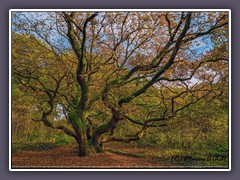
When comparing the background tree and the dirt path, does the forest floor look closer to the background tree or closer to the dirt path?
the dirt path

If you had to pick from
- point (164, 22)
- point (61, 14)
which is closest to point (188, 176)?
point (164, 22)

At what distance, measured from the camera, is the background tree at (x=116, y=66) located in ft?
17.1

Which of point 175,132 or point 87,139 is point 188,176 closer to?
point 175,132

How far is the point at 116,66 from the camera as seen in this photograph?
17.8 feet

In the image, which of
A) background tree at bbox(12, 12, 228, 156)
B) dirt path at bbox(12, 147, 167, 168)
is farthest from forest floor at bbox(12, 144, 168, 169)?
background tree at bbox(12, 12, 228, 156)

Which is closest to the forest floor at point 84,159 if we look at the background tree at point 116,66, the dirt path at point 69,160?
the dirt path at point 69,160

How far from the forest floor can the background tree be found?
Answer: 0.20 m

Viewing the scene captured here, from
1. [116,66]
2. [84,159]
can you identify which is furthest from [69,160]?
[116,66]

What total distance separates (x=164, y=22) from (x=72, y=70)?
6.09ft

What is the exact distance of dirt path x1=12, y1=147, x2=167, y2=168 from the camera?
5.15 m

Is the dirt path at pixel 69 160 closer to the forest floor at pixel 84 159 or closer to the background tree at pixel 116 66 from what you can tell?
the forest floor at pixel 84 159

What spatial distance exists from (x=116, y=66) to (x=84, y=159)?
1742 mm

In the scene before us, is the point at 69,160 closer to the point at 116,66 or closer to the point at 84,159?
the point at 84,159

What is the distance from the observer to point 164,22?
527 cm
